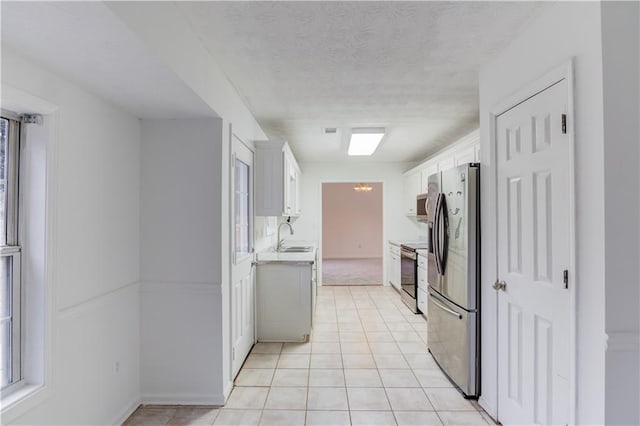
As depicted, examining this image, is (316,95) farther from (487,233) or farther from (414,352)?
(414,352)

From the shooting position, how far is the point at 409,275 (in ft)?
16.1

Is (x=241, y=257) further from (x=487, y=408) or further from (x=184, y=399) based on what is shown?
(x=487, y=408)

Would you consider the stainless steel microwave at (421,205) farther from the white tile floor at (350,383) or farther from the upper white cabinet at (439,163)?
the white tile floor at (350,383)

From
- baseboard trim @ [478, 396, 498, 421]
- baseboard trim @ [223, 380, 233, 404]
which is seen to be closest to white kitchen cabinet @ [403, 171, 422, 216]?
baseboard trim @ [478, 396, 498, 421]

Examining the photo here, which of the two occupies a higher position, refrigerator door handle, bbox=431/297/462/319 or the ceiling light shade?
the ceiling light shade

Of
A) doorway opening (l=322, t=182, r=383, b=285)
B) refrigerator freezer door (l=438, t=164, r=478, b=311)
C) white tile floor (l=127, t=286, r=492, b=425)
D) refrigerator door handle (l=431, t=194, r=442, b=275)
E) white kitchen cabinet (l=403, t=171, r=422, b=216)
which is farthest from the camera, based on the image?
doorway opening (l=322, t=182, r=383, b=285)

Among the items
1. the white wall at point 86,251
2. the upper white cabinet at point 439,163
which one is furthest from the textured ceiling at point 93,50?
the upper white cabinet at point 439,163

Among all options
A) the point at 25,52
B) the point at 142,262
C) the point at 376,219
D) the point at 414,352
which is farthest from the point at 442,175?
the point at 376,219

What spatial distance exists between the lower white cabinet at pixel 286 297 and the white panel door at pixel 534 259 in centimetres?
194

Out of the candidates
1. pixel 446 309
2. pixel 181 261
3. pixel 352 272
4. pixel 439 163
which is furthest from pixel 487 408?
pixel 352 272

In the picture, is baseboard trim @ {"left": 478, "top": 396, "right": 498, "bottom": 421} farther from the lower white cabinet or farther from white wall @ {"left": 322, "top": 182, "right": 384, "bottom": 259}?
white wall @ {"left": 322, "top": 182, "right": 384, "bottom": 259}

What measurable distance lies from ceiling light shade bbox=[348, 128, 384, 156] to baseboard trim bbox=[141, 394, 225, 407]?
313 centimetres

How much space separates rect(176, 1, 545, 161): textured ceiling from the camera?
1.72 metres

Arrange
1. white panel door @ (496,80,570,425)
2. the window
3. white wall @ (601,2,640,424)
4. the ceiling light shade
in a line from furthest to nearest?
1. the ceiling light shade
2. white panel door @ (496,80,570,425)
3. the window
4. white wall @ (601,2,640,424)
